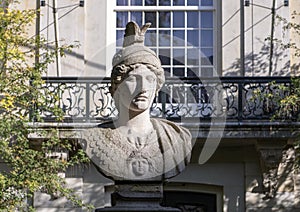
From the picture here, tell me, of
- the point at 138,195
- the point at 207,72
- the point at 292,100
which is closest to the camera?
the point at 138,195

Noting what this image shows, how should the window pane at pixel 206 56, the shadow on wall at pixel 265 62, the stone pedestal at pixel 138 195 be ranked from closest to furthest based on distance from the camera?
the stone pedestal at pixel 138 195, the shadow on wall at pixel 265 62, the window pane at pixel 206 56

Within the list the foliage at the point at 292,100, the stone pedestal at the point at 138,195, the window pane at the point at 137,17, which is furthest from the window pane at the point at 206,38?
the stone pedestal at the point at 138,195

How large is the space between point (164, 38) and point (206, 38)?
75 centimetres

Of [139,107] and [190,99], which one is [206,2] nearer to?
[190,99]

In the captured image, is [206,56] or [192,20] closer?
[206,56]

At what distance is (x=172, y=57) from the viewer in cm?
1589

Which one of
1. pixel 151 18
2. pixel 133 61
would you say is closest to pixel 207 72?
pixel 151 18

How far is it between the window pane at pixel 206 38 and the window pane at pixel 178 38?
0.36 meters

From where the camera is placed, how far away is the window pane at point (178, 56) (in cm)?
1587

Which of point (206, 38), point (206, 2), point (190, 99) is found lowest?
point (190, 99)

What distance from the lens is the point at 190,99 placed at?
48.6ft

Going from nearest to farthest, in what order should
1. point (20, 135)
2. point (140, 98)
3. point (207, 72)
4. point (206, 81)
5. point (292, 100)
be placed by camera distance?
point (140, 98), point (20, 135), point (292, 100), point (206, 81), point (207, 72)

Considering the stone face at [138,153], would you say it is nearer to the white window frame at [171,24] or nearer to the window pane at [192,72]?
the white window frame at [171,24]

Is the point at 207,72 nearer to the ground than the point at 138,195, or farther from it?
farther from it
